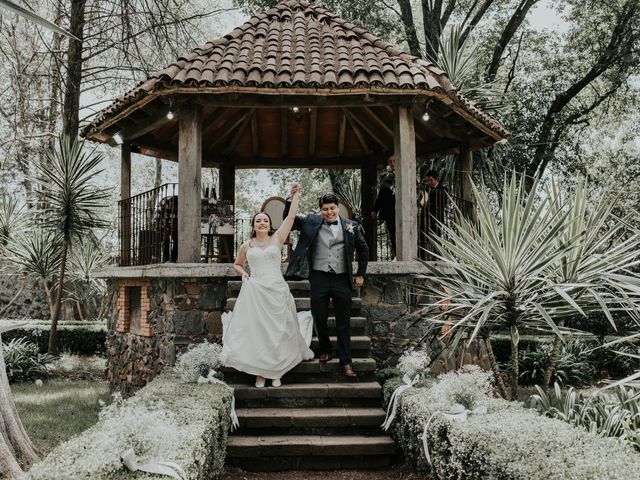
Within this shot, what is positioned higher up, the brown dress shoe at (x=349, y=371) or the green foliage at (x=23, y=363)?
the brown dress shoe at (x=349, y=371)

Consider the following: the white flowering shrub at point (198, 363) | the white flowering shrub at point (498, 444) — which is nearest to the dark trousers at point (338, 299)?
the white flowering shrub at point (198, 363)

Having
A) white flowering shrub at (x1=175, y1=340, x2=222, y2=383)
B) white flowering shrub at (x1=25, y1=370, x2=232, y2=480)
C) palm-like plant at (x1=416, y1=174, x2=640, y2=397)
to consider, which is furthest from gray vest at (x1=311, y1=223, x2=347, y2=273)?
white flowering shrub at (x1=25, y1=370, x2=232, y2=480)

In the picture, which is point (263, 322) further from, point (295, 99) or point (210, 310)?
point (295, 99)

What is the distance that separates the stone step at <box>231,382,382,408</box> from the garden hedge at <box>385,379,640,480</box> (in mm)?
1286

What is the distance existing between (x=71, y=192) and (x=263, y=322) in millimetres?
6978

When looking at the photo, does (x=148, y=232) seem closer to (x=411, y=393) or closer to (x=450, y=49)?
(x=411, y=393)

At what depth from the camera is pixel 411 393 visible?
545 centimetres

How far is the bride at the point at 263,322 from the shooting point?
20.5ft

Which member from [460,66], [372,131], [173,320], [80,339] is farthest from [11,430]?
[460,66]

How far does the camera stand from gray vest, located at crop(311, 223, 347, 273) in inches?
254

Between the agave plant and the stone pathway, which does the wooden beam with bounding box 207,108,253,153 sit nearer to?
the agave plant

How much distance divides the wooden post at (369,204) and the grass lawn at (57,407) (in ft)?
18.4

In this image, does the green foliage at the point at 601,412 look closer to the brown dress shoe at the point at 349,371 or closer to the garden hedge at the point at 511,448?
the garden hedge at the point at 511,448

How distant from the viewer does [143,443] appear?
3307 mm
